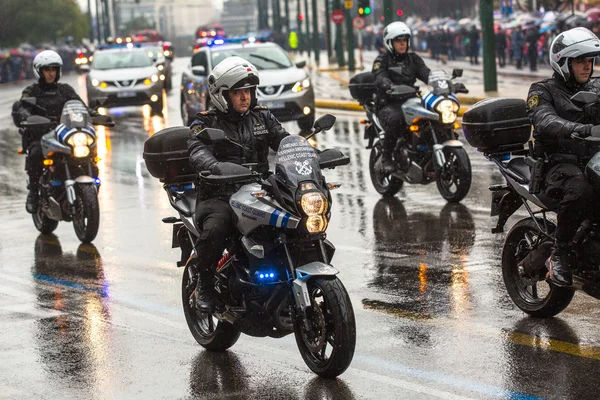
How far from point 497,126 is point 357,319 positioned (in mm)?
1553

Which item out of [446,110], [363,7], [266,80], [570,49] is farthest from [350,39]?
[570,49]

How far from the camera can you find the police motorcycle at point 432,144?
45.2ft

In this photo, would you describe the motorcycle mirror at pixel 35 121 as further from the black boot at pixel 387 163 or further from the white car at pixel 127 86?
the white car at pixel 127 86

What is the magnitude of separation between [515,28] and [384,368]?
44.8m

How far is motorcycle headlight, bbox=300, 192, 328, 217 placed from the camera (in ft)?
22.4

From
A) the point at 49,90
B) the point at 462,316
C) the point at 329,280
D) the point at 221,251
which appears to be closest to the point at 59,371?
the point at 221,251

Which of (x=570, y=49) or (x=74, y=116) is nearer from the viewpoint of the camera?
(x=570, y=49)

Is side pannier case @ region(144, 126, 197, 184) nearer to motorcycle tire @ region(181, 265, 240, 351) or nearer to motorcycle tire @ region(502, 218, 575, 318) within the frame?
motorcycle tire @ region(181, 265, 240, 351)

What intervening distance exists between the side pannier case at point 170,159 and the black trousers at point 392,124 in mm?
6186

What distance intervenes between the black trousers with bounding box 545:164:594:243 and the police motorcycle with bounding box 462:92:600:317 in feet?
0.22

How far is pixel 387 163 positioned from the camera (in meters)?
14.5

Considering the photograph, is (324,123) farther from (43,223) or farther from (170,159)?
(43,223)

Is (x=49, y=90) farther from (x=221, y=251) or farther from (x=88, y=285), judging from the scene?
(x=221, y=251)

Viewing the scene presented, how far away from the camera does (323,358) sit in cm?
704
